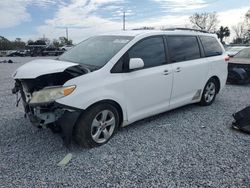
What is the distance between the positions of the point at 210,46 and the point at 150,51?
217 cm

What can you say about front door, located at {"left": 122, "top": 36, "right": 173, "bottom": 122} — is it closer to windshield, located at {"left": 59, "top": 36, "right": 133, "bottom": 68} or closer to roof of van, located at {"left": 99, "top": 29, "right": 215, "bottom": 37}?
roof of van, located at {"left": 99, "top": 29, "right": 215, "bottom": 37}

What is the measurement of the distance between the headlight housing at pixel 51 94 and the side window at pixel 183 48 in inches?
85.6

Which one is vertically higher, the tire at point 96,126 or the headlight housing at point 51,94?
the headlight housing at point 51,94

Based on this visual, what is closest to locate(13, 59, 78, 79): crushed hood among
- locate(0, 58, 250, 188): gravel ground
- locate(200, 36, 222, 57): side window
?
locate(0, 58, 250, 188): gravel ground

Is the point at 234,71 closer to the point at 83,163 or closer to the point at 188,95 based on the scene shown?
the point at 188,95

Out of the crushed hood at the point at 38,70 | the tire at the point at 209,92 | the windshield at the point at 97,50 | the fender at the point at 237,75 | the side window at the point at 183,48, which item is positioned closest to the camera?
the crushed hood at the point at 38,70

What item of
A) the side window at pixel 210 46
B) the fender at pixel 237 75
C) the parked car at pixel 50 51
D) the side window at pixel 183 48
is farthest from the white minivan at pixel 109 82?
the parked car at pixel 50 51

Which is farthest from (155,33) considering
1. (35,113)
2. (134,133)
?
(35,113)

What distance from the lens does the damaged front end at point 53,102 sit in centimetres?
313

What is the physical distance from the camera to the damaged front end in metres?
3.13

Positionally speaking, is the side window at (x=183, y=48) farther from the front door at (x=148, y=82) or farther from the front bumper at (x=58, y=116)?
the front bumper at (x=58, y=116)

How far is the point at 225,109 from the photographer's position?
5.49 metres

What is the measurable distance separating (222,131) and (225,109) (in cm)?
146

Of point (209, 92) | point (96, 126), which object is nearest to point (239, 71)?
point (209, 92)
